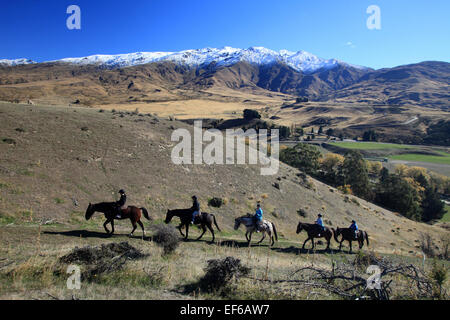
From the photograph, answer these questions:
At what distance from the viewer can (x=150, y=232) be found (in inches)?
594

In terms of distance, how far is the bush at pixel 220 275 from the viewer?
7293mm

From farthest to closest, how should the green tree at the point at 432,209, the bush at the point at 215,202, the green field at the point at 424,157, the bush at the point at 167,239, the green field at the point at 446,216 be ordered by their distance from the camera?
1. the green field at the point at 424,157
2. the green tree at the point at 432,209
3. the green field at the point at 446,216
4. the bush at the point at 215,202
5. the bush at the point at 167,239

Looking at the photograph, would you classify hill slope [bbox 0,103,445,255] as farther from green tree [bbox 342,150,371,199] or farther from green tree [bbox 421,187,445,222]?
green tree [bbox 421,187,445,222]

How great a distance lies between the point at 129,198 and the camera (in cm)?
1964

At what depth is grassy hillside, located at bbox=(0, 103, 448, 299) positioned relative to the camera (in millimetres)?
8508

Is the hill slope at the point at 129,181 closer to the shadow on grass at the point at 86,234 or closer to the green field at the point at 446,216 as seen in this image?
the shadow on grass at the point at 86,234

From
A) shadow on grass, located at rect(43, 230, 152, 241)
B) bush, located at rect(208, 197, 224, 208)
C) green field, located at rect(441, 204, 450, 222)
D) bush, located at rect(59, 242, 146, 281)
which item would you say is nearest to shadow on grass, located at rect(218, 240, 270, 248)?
shadow on grass, located at rect(43, 230, 152, 241)

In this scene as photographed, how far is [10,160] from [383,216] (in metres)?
48.9

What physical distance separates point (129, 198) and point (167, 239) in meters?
10.4

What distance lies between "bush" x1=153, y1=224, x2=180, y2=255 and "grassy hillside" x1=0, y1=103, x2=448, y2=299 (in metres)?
0.44

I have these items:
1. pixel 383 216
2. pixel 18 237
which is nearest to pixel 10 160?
pixel 18 237

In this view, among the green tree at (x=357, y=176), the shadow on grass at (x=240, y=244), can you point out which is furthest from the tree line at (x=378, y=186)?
the shadow on grass at (x=240, y=244)

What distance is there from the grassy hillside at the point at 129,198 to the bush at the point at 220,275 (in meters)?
0.92
